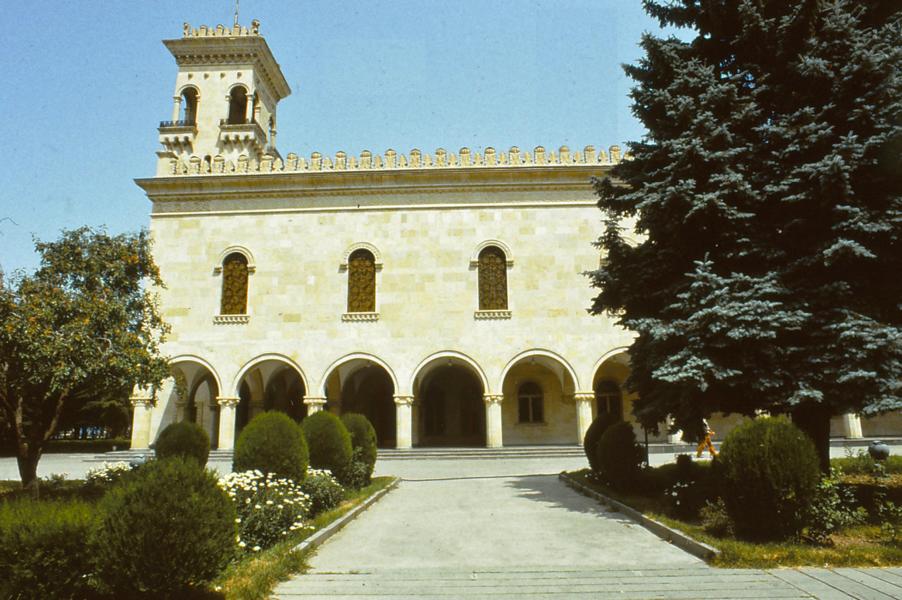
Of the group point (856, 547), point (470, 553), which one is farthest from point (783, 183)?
point (470, 553)

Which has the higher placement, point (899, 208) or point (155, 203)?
point (155, 203)

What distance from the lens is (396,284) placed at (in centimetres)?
2361

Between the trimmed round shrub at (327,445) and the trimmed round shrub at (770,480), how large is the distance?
7.25m

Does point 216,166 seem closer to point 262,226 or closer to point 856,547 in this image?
point 262,226

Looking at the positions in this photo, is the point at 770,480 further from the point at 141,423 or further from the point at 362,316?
the point at 141,423

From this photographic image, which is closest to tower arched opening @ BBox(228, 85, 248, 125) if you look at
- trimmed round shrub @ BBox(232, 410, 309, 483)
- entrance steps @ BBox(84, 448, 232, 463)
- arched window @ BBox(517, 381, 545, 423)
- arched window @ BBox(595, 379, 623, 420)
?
entrance steps @ BBox(84, 448, 232, 463)

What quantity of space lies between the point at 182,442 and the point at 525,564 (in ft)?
28.8

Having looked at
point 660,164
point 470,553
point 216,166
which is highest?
point 216,166

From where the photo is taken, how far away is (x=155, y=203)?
81.3 ft

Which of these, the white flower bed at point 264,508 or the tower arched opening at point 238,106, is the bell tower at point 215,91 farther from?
the white flower bed at point 264,508

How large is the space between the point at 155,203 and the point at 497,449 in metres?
16.8

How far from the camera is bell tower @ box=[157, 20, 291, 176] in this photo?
30.8m

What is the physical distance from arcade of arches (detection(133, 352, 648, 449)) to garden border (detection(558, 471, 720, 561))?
1171 cm

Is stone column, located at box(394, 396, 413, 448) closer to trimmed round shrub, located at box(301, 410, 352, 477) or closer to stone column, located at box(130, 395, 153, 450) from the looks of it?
stone column, located at box(130, 395, 153, 450)
